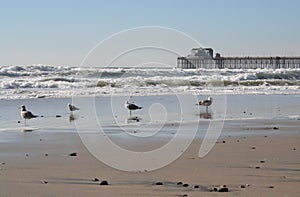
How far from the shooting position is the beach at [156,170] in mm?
6840

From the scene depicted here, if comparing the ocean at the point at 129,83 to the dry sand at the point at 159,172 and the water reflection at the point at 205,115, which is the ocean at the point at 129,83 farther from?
the dry sand at the point at 159,172

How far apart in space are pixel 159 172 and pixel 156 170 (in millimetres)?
147

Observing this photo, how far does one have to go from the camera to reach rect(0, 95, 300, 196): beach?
684 cm

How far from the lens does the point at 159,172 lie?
26.0 feet

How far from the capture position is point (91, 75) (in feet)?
147

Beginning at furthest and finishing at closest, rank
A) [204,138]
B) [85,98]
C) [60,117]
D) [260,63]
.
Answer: [260,63], [85,98], [60,117], [204,138]

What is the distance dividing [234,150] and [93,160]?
261cm

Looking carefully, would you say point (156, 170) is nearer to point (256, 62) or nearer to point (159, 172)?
point (159, 172)

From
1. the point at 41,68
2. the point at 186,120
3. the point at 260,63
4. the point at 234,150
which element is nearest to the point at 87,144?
the point at 234,150

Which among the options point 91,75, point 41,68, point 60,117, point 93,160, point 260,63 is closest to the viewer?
point 93,160

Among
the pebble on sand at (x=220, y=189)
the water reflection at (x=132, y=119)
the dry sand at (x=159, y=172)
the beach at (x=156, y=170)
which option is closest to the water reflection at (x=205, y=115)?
the beach at (x=156, y=170)

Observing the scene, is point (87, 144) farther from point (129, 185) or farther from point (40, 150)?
point (129, 185)

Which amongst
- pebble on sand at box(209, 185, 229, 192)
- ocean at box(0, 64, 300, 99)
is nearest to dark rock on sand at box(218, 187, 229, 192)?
pebble on sand at box(209, 185, 229, 192)

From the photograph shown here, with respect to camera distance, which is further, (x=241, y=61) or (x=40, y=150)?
(x=241, y=61)
